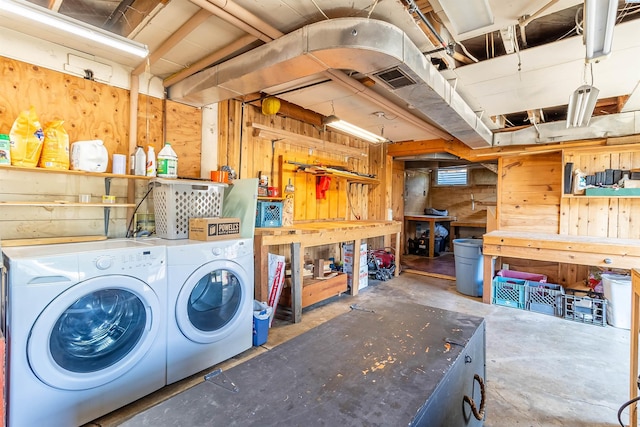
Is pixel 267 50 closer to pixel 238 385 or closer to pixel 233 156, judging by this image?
pixel 233 156

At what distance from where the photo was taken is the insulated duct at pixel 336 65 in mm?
1850

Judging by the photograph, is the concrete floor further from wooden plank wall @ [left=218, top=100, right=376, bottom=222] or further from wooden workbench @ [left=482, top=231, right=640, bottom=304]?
wooden plank wall @ [left=218, top=100, right=376, bottom=222]

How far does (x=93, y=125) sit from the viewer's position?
2.46 m

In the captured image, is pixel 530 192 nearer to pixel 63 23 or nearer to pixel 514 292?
pixel 514 292

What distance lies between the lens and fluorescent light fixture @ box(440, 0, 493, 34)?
1523 mm

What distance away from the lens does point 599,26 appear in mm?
1518

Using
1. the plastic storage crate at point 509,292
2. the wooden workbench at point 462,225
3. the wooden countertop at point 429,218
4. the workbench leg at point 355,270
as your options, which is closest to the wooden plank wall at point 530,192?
the plastic storage crate at point 509,292

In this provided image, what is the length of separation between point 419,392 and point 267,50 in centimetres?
216

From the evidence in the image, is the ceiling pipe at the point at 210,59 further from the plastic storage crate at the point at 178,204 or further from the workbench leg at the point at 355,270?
the workbench leg at the point at 355,270

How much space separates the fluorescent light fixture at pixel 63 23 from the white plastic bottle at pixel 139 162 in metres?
0.88

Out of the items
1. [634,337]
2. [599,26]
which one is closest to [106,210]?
[599,26]

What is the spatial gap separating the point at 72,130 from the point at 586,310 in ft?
17.2

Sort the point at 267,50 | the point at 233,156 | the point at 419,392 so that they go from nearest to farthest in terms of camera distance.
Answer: the point at 419,392
the point at 267,50
the point at 233,156

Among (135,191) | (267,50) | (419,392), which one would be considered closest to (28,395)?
(135,191)
